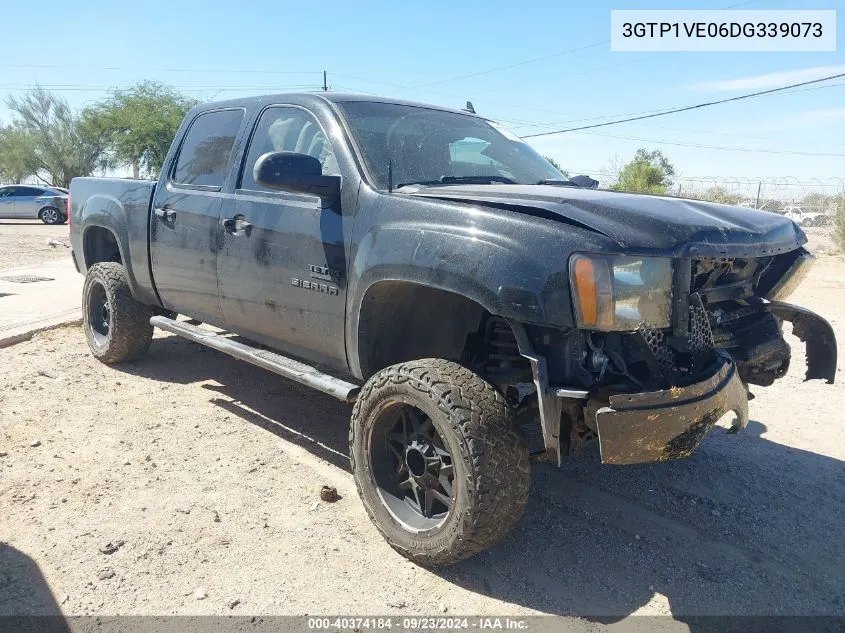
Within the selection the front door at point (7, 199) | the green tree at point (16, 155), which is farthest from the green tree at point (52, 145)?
the front door at point (7, 199)

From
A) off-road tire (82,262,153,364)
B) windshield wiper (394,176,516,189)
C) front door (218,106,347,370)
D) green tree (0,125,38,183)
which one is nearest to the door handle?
front door (218,106,347,370)

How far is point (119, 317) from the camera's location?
5.27 metres

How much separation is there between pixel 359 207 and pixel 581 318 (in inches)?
51.1

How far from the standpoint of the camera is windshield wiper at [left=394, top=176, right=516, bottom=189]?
130 inches

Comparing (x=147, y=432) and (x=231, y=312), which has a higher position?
(x=231, y=312)

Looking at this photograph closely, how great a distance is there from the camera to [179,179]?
4.61 metres

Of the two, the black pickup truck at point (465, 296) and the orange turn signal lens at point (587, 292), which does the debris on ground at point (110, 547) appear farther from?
the orange turn signal lens at point (587, 292)

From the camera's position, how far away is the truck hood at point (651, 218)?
2441 mm

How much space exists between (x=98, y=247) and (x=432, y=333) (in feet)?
12.5

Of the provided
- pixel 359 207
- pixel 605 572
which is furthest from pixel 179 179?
pixel 605 572

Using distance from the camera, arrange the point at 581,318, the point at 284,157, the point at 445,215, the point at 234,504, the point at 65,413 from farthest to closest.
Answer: the point at 65,413, the point at 234,504, the point at 284,157, the point at 445,215, the point at 581,318

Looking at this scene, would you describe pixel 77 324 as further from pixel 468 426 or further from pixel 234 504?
pixel 468 426

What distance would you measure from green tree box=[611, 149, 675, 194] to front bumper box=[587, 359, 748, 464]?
78.7 feet

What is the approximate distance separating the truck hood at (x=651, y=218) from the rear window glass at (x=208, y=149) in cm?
167
